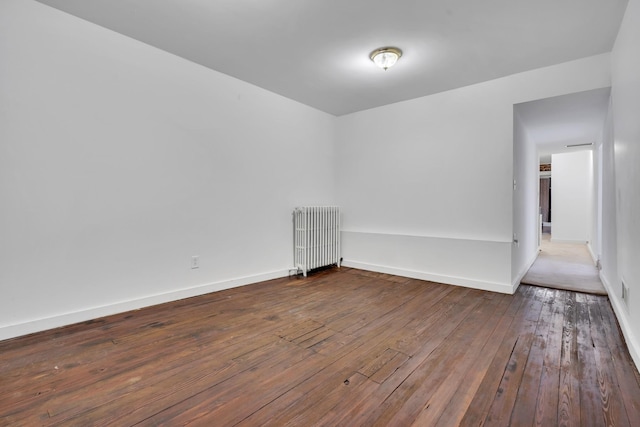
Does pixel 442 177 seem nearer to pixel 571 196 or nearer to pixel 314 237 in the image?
pixel 314 237

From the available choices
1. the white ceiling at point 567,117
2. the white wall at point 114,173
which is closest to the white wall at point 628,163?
the white ceiling at point 567,117

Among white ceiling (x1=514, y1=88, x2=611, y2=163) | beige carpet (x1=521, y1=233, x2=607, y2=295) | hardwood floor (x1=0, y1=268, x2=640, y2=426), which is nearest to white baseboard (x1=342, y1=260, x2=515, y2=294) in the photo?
hardwood floor (x1=0, y1=268, x2=640, y2=426)

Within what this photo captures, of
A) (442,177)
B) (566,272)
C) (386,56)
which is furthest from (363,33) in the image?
(566,272)

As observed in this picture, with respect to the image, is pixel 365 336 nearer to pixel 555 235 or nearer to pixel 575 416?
pixel 575 416

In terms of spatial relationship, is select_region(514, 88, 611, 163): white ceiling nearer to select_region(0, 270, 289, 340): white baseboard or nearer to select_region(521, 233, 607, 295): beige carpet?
select_region(521, 233, 607, 295): beige carpet

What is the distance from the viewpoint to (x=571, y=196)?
7.44m

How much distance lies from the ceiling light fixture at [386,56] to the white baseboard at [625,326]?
2.78 m

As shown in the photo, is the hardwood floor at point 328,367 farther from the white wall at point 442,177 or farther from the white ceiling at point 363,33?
the white ceiling at point 363,33

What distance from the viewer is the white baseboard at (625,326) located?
1834mm

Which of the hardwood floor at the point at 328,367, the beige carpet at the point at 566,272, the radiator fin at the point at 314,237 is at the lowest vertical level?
the hardwood floor at the point at 328,367

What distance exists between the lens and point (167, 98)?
2.91m

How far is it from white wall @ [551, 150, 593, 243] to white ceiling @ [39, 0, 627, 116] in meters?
5.91

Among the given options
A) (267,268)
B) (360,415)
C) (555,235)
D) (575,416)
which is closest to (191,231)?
(267,268)

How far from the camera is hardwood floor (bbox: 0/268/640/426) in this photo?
1.40 metres
